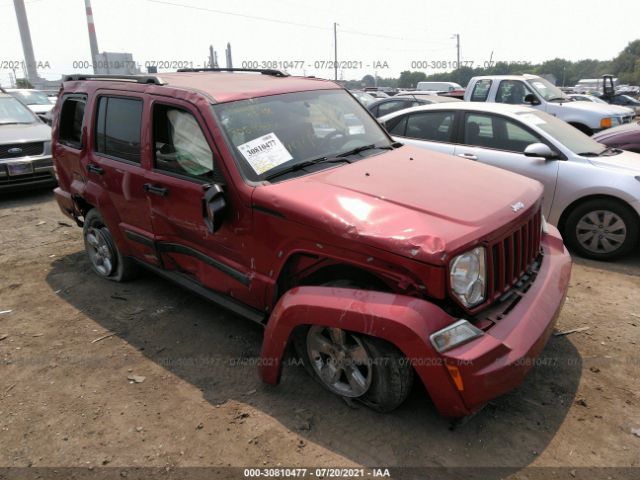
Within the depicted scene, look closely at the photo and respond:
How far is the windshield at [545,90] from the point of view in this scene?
10.4m

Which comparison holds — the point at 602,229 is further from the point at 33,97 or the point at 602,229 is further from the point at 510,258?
the point at 33,97

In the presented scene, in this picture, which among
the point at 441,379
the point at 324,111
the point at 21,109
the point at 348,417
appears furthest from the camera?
the point at 21,109

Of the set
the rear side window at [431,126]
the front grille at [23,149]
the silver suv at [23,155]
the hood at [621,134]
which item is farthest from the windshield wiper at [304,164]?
the front grille at [23,149]

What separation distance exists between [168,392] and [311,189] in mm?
1593

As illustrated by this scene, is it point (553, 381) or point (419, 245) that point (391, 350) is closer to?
point (419, 245)

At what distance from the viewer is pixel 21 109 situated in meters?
9.16

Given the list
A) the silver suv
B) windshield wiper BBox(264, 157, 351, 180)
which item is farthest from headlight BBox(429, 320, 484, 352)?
the silver suv

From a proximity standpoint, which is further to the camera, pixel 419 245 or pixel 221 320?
pixel 221 320

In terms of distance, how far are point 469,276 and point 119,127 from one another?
3.04 metres

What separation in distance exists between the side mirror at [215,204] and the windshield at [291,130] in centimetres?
21

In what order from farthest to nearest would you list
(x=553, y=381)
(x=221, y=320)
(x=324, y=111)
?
(x=221, y=320), (x=324, y=111), (x=553, y=381)

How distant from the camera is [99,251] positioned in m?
4.83

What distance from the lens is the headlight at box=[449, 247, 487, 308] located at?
95.6 inches

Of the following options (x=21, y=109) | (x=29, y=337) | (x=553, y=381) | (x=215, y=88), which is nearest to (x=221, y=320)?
(x=29, y=337)
